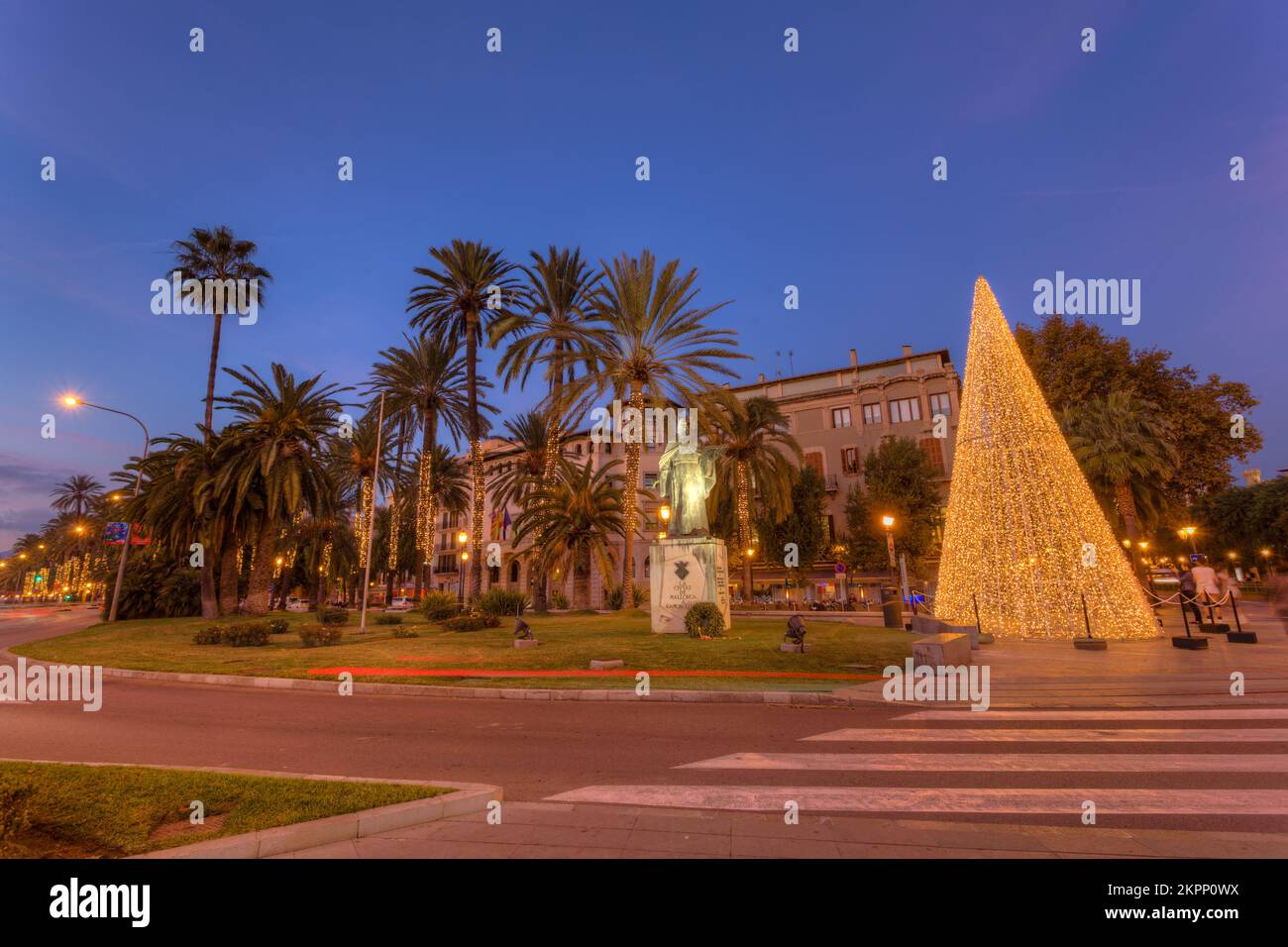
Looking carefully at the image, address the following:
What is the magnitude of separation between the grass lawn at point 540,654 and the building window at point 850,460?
32819 mm

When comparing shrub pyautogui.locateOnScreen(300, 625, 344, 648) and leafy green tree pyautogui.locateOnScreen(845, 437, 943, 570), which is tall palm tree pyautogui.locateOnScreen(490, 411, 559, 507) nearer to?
shrub pyautogui.locateOnScreen(300, 625, 344, 648)

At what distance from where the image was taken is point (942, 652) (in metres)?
11.6

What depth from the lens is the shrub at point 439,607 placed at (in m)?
27.3

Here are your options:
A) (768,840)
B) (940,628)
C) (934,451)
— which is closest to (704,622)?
(940,628)

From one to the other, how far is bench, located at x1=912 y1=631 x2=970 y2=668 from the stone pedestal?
8.07 m

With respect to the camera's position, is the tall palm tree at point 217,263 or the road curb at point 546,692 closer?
the road curb at point 546,692

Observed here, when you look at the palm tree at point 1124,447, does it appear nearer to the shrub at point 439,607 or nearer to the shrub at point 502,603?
the shrub at point 502,603

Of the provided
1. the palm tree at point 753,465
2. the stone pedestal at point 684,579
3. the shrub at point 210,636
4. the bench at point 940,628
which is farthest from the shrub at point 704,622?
the palm tree at point 753,465

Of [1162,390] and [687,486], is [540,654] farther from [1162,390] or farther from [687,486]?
[1162,390]

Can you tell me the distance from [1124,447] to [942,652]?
26362 mm

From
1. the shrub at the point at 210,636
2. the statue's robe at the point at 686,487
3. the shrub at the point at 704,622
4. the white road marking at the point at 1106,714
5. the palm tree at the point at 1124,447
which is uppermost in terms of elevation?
the palm tree at the point at 1124,447

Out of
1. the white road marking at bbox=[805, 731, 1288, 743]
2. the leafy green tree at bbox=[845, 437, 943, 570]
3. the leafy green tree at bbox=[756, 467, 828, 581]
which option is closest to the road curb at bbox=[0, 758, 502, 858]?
the white road marking at bbox=[805, 731, 1288, 743]
